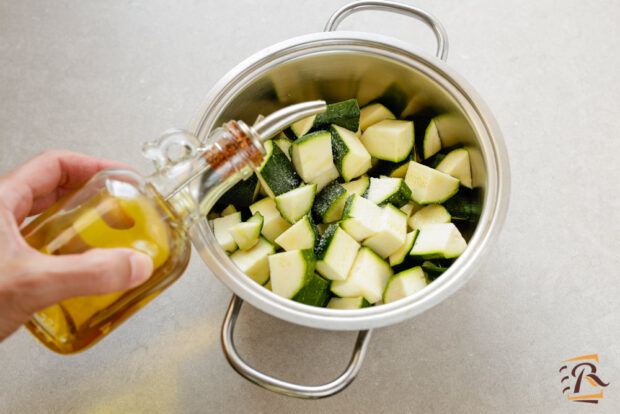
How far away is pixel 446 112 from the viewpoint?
1051 millimetres

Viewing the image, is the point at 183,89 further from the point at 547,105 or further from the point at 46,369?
the point at 547,105

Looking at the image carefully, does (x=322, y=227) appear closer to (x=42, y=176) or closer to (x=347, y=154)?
(x=347, y=154)

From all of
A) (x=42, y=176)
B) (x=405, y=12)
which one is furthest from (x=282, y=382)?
(x=405, y=12)

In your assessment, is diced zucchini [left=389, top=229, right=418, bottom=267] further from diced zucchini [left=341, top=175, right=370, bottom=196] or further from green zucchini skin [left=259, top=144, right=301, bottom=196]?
green zucchini skin [left=259, top=144, right=301, bottom=196]

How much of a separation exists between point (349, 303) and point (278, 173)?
31 cm

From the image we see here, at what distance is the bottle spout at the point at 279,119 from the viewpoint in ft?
2.47

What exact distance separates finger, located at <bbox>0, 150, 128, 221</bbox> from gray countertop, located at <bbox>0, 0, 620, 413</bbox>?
1.29 feet

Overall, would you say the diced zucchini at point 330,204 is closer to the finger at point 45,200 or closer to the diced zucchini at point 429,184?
the diced zucchini at point 429,184

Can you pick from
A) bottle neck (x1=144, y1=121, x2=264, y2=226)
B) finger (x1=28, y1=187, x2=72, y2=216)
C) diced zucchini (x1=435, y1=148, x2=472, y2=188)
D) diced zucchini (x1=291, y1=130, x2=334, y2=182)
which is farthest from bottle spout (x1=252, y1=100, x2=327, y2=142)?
finger (x1=28, y1=187, x2=72, y2=216)

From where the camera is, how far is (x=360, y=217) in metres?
0.98

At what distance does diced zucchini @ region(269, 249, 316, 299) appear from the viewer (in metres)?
0.92

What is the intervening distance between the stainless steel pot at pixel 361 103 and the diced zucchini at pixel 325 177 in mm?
207

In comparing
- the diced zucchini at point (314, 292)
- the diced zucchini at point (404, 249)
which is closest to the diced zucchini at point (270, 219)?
the diced zucchini at point (314, 292)

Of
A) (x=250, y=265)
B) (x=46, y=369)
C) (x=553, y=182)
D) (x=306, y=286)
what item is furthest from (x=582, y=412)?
(x=46, y=369)
